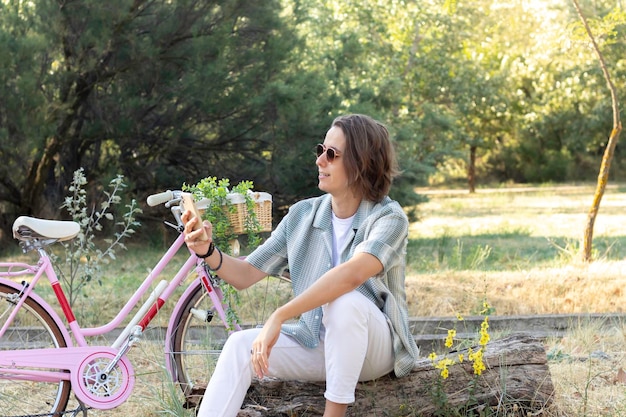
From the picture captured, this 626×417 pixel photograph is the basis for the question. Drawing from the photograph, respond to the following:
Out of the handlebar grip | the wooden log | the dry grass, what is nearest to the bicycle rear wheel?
the dry grass

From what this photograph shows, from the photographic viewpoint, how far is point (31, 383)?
4.19 m

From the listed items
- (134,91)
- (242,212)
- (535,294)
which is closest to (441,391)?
Result: (242,212)

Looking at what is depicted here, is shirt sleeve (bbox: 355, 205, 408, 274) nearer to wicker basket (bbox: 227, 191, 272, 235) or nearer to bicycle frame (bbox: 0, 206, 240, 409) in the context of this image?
wicker basket (bbox: 227, 191, 272, 235)

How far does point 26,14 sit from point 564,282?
6327mm

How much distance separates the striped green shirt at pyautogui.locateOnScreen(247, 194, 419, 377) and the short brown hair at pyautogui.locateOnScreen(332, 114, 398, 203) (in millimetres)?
61

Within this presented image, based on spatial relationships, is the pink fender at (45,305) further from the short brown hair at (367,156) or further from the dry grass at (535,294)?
the short brown hair at (367,156)

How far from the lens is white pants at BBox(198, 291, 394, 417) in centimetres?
272

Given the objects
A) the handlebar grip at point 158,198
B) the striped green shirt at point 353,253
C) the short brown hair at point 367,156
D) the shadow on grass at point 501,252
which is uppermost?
the short brown hair at point 367,156

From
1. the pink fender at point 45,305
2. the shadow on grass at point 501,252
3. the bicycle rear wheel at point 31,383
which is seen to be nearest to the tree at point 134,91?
the shadow on grass at point 501,252

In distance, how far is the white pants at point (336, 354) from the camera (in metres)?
2.72

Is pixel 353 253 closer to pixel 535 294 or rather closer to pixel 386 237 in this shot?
pixel 386 237

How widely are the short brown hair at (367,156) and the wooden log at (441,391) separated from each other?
0.68 metres

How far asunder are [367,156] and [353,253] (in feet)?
1.06

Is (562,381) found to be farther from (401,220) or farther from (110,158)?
(110,158)
